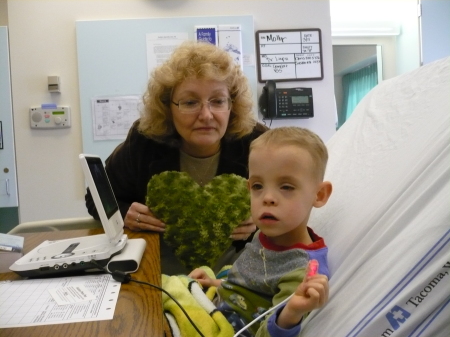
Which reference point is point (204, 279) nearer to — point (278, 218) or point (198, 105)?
point (278, 218)

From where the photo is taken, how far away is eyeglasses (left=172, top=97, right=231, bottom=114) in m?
1.31

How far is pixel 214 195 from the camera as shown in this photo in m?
1.22

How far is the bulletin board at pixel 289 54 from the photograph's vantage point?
2.54 metres

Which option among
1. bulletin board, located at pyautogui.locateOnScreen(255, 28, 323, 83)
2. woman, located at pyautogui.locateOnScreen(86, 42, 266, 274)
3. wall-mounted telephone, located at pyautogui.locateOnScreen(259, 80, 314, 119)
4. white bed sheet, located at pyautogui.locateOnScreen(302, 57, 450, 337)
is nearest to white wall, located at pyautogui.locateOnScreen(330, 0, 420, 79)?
bulletin board, located at pyautogui.locateOnScreen(255, 28, 323, 83)

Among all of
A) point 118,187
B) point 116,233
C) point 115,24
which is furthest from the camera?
point 115,24

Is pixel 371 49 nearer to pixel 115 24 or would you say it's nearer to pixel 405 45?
pixel 405 45

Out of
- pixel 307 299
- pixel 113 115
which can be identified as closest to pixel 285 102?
pixel 113 115

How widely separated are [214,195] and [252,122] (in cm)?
43

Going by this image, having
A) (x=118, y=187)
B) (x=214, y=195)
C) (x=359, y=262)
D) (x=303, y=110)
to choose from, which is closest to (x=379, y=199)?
(x=359, y=262)

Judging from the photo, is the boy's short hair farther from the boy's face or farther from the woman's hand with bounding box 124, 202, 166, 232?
the woman's hand with bounding box 124, 202, 166, 232

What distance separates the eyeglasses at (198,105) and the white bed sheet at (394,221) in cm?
46

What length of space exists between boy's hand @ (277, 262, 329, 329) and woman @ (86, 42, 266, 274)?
2.01 ft

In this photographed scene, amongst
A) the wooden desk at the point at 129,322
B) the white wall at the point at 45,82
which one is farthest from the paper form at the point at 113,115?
the wooden desk at the point at 129,322

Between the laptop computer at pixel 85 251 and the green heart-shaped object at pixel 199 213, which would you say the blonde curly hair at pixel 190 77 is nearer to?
the green heart-shaped object at pixel 199 213
